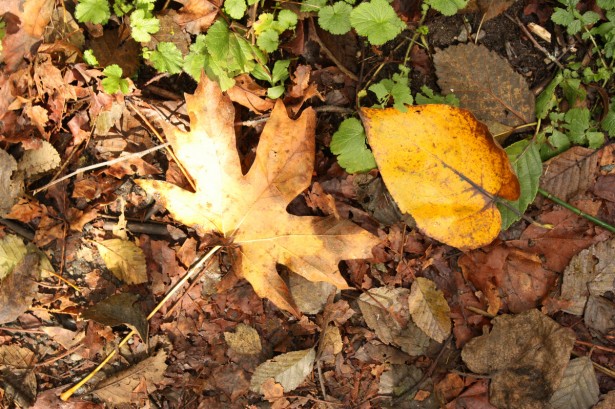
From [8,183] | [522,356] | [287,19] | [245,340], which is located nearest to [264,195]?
[245,340]

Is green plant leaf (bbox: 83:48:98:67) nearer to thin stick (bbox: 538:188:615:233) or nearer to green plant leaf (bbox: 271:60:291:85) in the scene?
green plant leaf (bbox: 271:60:291:85)

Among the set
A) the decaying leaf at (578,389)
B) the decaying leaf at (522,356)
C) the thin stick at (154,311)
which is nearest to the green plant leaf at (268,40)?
the thin stick at (154,311)

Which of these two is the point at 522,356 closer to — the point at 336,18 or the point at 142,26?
the point at 336,18

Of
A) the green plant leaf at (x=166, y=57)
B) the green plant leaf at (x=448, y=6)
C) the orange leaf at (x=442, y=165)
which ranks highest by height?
the green plant leaf at (x=166, y=57)

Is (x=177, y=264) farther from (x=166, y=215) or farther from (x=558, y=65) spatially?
(x=558, y=65)

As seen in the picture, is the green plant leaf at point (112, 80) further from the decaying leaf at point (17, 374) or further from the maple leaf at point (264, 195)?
the decaying leaf at point (17, 374)

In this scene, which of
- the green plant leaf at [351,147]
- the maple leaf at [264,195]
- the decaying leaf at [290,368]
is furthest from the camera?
the decaying leaf at [290,368]
